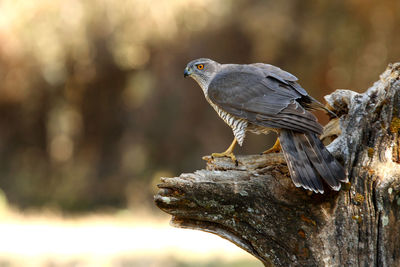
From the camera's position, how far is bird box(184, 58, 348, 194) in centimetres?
295

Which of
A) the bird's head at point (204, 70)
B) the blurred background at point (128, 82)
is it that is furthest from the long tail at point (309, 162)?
the blurred background at point (128, 82)

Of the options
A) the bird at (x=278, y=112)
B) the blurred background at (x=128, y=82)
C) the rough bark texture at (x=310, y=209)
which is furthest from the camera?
the blurred background at (x=128, y=82)

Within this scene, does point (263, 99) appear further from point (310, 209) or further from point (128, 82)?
point (128, 82)

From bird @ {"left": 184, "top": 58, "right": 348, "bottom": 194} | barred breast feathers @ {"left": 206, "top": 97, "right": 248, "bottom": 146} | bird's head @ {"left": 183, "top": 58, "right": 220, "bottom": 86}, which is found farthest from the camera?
bird's head @ {"left": 183, "top": 58, "right": 220, "bottom": 86}

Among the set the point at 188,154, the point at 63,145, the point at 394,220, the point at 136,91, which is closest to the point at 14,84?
the point at 63,145

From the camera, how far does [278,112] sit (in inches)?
136

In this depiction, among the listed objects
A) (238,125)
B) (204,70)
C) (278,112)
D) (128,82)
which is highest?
(128,82)

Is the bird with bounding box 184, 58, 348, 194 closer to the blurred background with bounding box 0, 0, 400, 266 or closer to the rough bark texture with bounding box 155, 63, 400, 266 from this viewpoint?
the rough bark texture with bounding box 155, 63, 400, 266

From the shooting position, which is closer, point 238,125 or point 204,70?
point 238,125

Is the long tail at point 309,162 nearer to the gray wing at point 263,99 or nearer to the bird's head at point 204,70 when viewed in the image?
the gray wing at point 263,99

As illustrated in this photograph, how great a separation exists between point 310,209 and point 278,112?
821 millimetres

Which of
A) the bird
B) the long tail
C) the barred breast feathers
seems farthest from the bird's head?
the long tail

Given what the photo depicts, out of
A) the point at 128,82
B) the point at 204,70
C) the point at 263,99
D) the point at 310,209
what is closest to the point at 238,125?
the point at 263,99

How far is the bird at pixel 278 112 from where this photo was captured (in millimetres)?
2947
